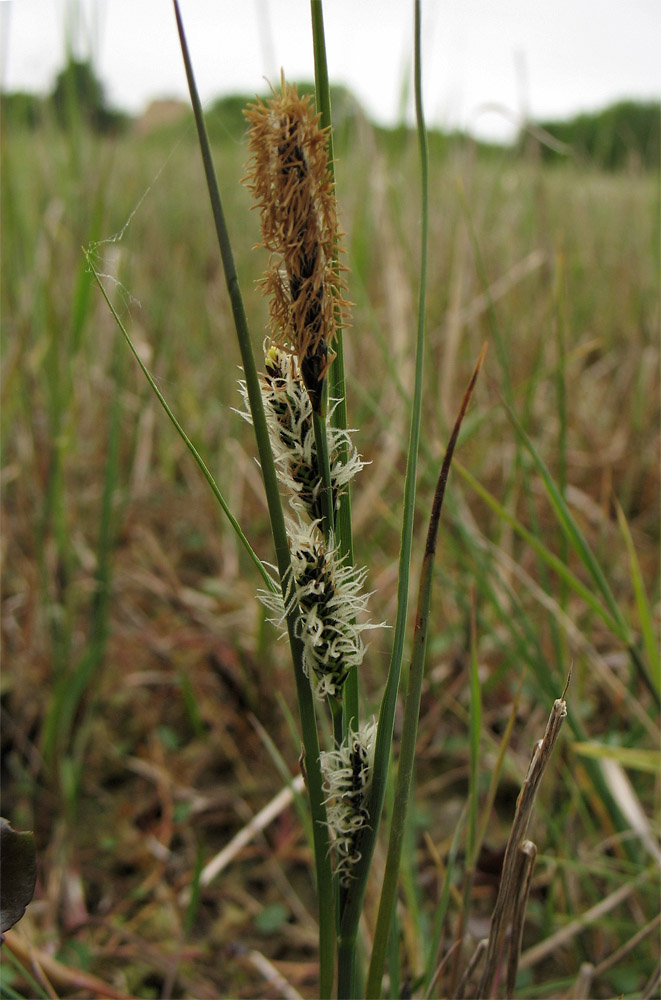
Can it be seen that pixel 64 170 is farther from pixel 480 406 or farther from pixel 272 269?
pixel 272 269

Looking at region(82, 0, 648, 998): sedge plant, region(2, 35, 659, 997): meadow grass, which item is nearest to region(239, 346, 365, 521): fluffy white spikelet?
region(82, 0, 648, 998): sedge plant

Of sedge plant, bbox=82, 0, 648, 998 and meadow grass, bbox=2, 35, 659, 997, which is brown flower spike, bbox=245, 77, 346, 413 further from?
meadow grass, bbox=2, 35, 659, 997

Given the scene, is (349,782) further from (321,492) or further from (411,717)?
(321,492)

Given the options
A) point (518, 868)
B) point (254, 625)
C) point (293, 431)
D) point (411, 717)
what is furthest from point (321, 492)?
point (254, 625)

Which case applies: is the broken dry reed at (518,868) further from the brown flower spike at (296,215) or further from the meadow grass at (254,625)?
the brown flower spike at (296,215)

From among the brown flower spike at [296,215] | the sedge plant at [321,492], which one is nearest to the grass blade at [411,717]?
the sedge plant at [321,492]

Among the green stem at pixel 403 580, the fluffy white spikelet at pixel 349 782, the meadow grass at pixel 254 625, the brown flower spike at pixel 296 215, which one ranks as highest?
the brown flower spike at pixel 296 215
